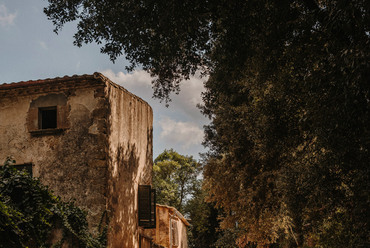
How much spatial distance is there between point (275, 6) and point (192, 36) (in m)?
2.45

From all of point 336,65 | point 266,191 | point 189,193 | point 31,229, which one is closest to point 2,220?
point 31,229

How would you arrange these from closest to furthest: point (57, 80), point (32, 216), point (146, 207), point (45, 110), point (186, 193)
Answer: point (32, 216) < point (57, 80) < point (45, 110) < point (146, 207) < point (186, 193)

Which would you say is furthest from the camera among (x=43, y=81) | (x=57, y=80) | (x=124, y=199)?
(x=124, y=199)

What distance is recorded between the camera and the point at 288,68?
31.3 ft

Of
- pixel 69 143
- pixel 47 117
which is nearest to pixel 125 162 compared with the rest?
pixel 69 143

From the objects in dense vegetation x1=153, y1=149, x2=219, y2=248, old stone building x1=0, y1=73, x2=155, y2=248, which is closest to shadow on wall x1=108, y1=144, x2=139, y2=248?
old stone building x1=0, y1=73, x2=155, y2=248

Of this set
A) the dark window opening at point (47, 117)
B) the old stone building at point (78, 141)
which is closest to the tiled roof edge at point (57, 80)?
the old stone building at point (78, 141)

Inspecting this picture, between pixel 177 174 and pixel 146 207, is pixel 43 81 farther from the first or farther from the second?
pixel 177 174

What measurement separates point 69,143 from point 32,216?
4039 millimetres

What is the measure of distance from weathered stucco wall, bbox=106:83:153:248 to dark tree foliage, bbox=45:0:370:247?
65.0 inches

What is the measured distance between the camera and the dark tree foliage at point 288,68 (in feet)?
21.0

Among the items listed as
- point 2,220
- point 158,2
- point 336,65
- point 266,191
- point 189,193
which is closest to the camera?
point 336,65

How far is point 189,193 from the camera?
139ft

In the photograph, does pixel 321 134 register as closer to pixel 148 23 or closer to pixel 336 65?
pixel 336 65
